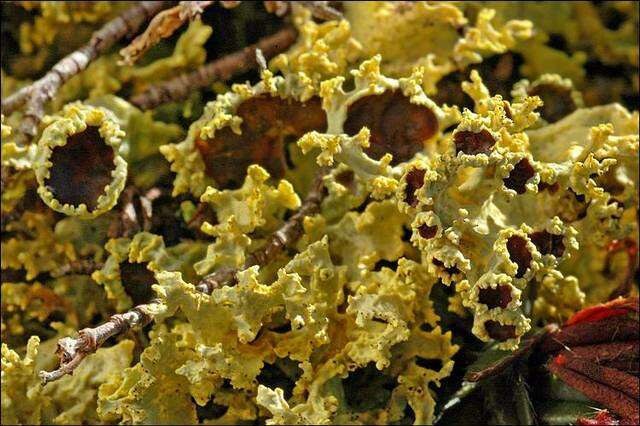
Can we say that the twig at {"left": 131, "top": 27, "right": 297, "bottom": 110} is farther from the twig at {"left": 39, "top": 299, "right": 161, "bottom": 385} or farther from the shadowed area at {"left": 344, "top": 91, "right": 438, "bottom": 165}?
the twig at {"left": 39, "top": 299, "right": 161, "bottom": 385}

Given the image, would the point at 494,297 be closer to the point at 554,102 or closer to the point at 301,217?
the point at 301,217

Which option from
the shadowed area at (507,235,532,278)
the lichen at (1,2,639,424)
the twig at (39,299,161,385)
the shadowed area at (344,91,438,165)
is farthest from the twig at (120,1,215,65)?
the shadowed area at (507,235,532,278)

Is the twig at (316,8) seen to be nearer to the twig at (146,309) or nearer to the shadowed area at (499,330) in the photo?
the twig at (146,309)

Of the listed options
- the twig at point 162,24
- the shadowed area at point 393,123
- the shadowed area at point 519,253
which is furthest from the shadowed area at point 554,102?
the twig at point 162,24

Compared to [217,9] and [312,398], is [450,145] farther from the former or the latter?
[217,9]

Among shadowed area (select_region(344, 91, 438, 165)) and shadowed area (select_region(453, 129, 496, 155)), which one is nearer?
shadowed area (select_region(453, 129, 496, 155))
